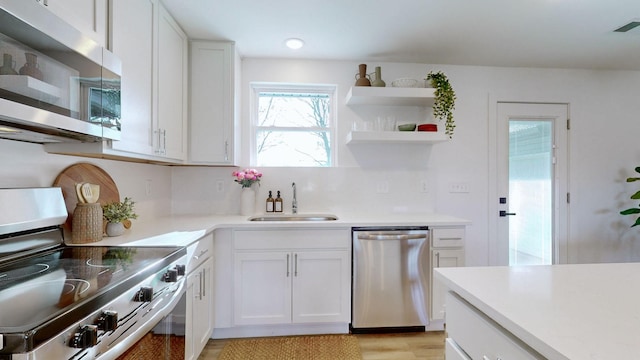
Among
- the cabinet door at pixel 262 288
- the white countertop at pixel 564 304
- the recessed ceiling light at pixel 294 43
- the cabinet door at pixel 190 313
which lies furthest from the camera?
the recessed ceiling light at pixel 294 43

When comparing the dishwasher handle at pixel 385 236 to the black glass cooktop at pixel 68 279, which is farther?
the dishwasher handle at pixel 385 236

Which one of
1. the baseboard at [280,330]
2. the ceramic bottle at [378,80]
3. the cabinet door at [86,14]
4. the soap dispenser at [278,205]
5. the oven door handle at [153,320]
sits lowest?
the baseboard at [280,330]

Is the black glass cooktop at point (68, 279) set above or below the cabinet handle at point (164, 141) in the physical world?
below

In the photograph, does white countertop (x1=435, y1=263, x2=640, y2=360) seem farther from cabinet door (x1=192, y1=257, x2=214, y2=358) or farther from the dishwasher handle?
cabinet door (x1=192, y1=257, x2=214, y2=358)

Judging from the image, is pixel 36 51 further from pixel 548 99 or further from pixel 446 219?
pixel 548 99

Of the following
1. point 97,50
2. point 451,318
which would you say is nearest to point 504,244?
point 451,318

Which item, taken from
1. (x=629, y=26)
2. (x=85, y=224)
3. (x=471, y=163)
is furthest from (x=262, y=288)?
(x=629, y=26)

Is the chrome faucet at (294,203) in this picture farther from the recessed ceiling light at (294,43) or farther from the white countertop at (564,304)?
the white countertop at (564,304)

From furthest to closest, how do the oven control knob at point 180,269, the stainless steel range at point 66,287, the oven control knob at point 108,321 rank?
the oven control knob at point 180,269 < the oven control knob at point 108,321 < the stainless steel range at point 66,287

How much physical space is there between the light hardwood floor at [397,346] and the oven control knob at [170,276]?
3.55 feet

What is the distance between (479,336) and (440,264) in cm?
161

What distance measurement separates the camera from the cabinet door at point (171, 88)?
6.54 ft

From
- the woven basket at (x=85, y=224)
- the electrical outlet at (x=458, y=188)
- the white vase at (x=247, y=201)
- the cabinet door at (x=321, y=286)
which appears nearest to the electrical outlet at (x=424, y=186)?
the electrical outlet at (x=458, y=188)

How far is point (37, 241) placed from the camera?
1.31m
